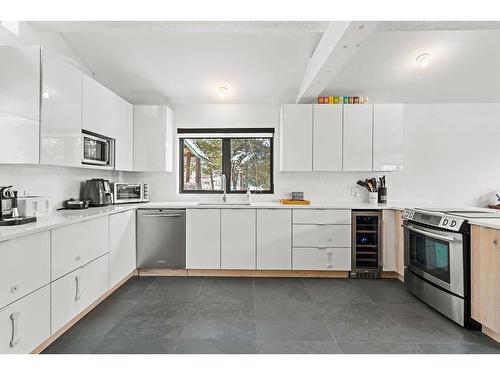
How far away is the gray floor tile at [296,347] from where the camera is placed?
193cm

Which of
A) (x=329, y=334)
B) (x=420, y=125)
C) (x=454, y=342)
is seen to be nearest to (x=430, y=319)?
(x=454, y=342)

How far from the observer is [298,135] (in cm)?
366

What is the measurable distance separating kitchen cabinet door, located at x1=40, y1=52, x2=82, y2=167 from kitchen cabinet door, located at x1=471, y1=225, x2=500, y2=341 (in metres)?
3.24

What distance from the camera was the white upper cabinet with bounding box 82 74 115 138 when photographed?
8.91 ft

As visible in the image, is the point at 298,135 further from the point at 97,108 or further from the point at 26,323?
the point at 26,323

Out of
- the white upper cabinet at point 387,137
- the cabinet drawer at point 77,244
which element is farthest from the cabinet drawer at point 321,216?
the cabinet drawer at point 77,244

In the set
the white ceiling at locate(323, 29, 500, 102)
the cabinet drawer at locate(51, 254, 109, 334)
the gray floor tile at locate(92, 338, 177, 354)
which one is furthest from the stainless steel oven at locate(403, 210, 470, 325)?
the cabinet drawer at locate(51, 254, 109, 334)

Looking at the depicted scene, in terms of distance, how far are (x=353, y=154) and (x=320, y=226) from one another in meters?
0.99

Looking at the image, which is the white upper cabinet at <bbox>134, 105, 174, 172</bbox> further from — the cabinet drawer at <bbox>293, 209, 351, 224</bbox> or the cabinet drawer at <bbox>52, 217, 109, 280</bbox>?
the cabinet drawer at <bbox>293, 209, 351, 224</bbox>

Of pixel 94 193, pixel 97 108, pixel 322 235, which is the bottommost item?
pixel 322 235

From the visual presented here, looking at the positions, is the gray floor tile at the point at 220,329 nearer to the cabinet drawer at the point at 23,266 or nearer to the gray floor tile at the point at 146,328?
the gray floor tile at the point at 146,328

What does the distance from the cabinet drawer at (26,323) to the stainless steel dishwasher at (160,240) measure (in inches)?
59.5

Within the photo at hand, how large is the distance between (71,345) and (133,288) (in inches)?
42.5

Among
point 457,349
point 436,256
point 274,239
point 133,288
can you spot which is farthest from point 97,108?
point 457,349
